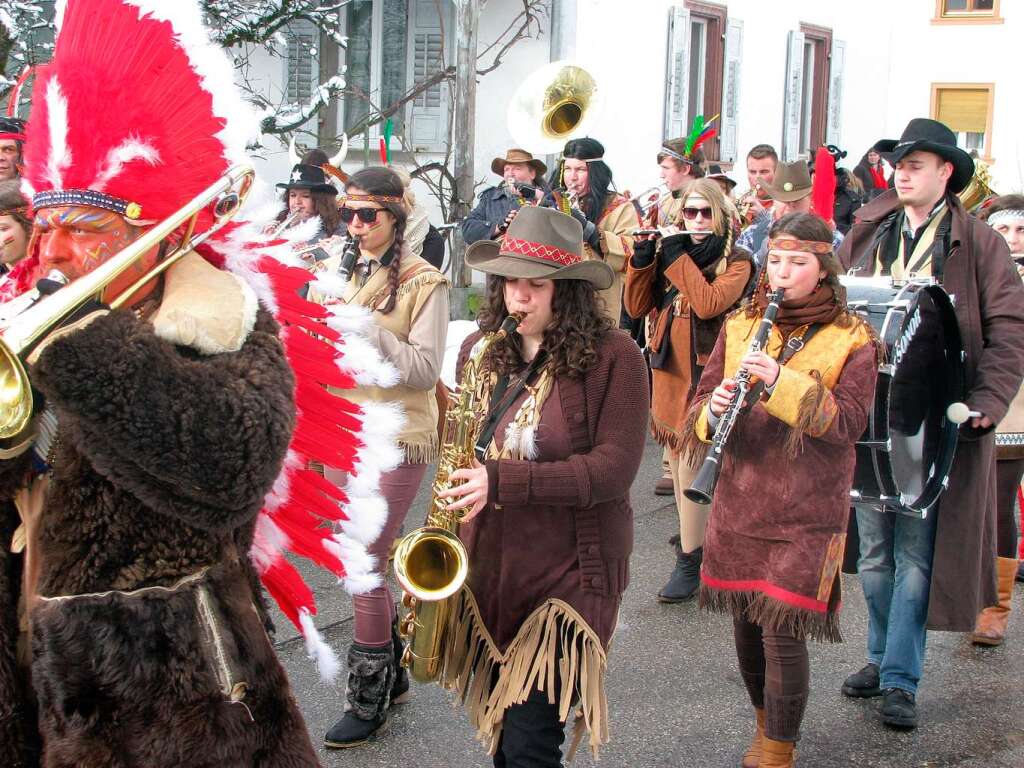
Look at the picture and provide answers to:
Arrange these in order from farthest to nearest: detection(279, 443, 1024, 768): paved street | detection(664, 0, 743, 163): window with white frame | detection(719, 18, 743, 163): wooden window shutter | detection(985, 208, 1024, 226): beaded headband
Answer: detection(719, 18, 743, 163): wooden window shutter → detection(664, 0, 743, 163): window with white frame → detection(985, 208, 1024, 226): beaded headband → detection(279, 443, 1024, 768): paved street

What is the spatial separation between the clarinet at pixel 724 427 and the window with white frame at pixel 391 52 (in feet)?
31.7

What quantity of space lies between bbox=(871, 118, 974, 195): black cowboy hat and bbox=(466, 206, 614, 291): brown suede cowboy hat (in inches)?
68.4

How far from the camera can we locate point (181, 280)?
2.06 m

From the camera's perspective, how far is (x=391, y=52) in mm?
12812

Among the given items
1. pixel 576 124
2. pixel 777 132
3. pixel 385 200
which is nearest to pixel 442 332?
pixel 385 200

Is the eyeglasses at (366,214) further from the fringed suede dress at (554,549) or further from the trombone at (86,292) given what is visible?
the trombone at (86,292)

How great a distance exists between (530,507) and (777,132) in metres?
14.8

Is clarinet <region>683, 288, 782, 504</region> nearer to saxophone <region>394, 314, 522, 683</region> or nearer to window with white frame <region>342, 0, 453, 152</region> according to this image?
saxophone <region>394, 314, 522, 683</region>

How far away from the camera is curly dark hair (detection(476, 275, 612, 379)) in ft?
9.85

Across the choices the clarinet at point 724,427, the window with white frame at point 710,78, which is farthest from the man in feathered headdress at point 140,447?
the window with white frame at point 710,78

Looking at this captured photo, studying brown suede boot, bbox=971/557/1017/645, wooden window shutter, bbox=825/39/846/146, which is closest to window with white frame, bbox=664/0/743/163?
wooden window shutter, bbox=825/39/846/146

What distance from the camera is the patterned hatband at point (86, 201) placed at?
79.5 inches

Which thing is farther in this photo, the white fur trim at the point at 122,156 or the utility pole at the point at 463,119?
the utility pole at the point at 463,119

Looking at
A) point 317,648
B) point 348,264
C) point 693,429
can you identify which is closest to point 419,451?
point 348,264
